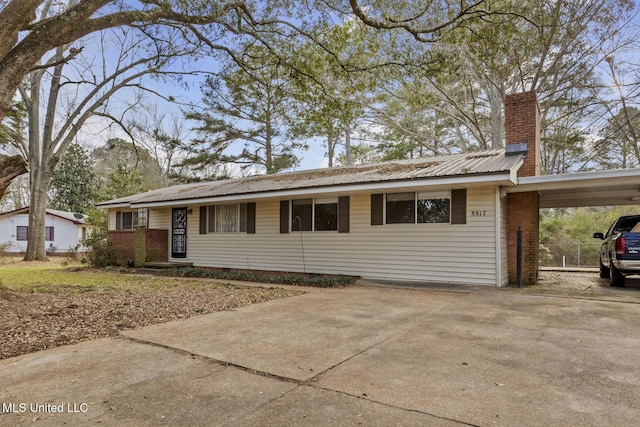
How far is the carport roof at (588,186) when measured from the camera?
25.1 ft

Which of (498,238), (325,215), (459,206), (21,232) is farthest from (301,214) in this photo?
(21,232)

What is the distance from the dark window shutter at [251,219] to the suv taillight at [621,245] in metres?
9.51

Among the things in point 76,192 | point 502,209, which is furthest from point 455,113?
point 76,192

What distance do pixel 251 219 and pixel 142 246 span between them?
485 cm

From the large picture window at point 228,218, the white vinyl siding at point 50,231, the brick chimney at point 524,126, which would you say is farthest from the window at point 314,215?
the white vinyl siding at point 50,231

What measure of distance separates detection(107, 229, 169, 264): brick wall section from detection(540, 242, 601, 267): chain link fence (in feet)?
51.3

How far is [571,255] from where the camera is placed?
57.8 feet

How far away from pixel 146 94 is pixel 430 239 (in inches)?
571

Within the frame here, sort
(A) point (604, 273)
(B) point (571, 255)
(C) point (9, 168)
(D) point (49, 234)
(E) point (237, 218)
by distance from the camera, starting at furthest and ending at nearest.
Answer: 1. (D) point (49, 234)
2. (B) point (571, 255)
3. (E) point (237, 218)
4. (A) point (604, 273)
5. (C) point (9, 168)

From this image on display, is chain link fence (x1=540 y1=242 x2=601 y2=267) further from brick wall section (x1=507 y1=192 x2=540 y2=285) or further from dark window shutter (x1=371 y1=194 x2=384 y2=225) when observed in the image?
dark window shutter (x1=371 y1=194 x2=384 y2=225)

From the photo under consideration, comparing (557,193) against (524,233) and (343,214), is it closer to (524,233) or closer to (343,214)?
(524,233)

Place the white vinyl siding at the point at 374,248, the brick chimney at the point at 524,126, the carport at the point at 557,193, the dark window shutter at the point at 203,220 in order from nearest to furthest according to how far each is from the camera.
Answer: the carport at the point at 557,193, the white vinyl siding at the point at 374,248, the brick chimney at the point at 524,126, the dark window shutter at the point at 203,220

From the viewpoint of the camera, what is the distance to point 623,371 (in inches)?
137
